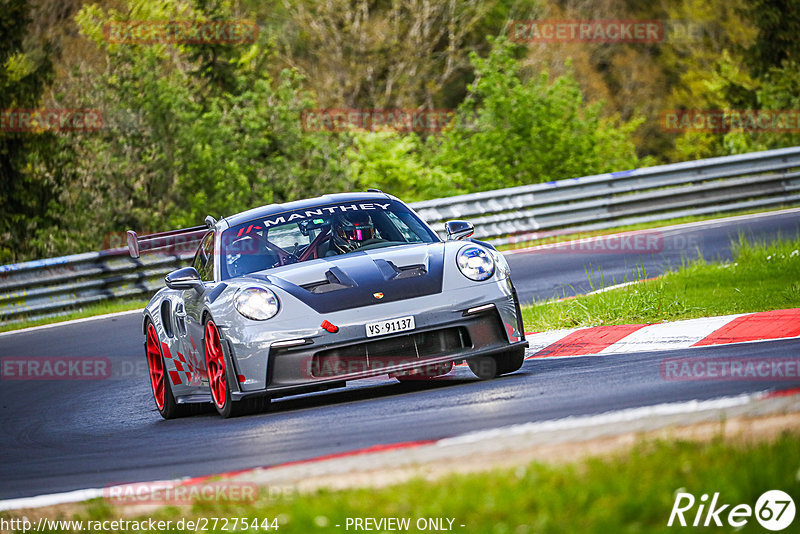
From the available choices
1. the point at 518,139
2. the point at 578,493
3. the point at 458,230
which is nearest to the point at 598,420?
the point at 578,493

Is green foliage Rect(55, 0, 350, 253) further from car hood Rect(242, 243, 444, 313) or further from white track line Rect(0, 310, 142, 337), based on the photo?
car hood Rect(242, 243, 444, 313)

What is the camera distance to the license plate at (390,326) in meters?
7.21

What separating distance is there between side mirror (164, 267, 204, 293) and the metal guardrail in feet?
26.8

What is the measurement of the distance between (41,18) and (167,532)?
3544 cm

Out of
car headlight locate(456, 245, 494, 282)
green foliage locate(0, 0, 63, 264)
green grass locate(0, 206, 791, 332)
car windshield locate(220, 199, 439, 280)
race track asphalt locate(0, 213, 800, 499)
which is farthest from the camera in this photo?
green foliage locate(0, 0, 63, 264)

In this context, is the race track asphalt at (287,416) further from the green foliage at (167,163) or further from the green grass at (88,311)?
the green foliage at (167,163)

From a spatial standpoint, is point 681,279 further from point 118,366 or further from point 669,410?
point 669,410

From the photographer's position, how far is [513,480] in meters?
4.05

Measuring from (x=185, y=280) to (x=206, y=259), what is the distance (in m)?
0.66

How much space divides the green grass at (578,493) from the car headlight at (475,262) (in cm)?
345

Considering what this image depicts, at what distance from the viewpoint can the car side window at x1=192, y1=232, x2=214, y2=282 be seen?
27.7ft

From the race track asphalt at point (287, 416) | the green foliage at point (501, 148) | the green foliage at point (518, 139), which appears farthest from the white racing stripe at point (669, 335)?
the green foliage at point (518, 139)

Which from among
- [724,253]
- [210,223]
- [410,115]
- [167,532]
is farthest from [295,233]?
[410,115]

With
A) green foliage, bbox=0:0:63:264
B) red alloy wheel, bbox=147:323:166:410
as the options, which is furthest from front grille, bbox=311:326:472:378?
green foliage, bbox=0:0:63:264
